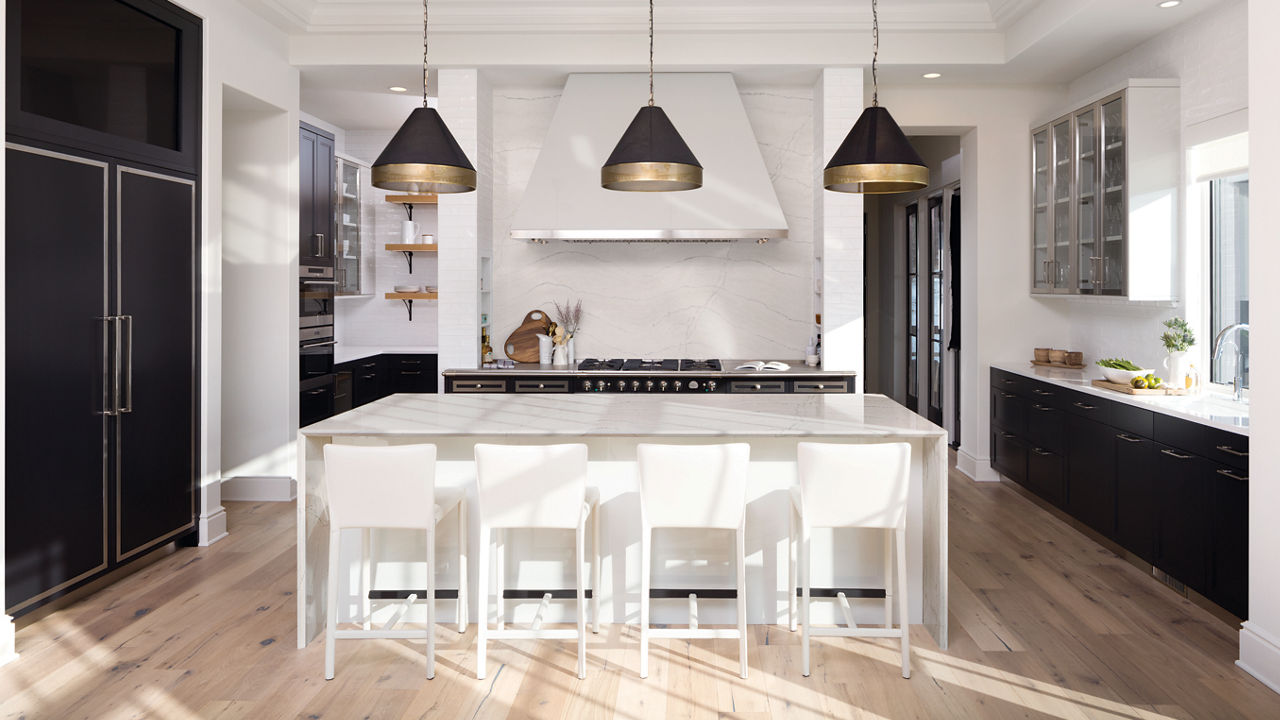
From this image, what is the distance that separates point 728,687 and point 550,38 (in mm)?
4281

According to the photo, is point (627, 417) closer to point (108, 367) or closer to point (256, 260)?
point (108, 367)

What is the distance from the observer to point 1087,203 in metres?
5.22

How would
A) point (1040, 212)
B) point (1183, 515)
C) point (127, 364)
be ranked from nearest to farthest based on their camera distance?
point (1183, 515) < point (127, 364) < point (1040, 212)

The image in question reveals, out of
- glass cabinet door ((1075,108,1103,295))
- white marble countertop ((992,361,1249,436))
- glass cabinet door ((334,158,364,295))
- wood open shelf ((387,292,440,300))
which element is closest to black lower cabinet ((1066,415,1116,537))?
white marble countertop ((992,361,1249,436))

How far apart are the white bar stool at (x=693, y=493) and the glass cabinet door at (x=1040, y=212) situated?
3.78m

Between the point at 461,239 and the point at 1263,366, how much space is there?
444 centimetres

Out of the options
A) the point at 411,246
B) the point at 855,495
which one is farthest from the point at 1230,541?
the point at 411,246

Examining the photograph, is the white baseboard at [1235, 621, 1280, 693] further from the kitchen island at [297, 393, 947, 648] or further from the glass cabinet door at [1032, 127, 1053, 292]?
the glass cabinet door at [1032, 127, 1053, 292]

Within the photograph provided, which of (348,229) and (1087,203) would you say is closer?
(1087,203)

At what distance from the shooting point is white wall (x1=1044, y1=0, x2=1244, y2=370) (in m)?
4.27

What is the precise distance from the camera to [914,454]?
347 cm

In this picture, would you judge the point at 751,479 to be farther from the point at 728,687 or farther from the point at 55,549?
the point at 55,549

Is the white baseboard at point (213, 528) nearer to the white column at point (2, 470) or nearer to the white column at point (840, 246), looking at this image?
the white column at point (2, 470)

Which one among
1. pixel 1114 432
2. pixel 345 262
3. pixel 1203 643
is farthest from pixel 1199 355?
pixel 345 262
